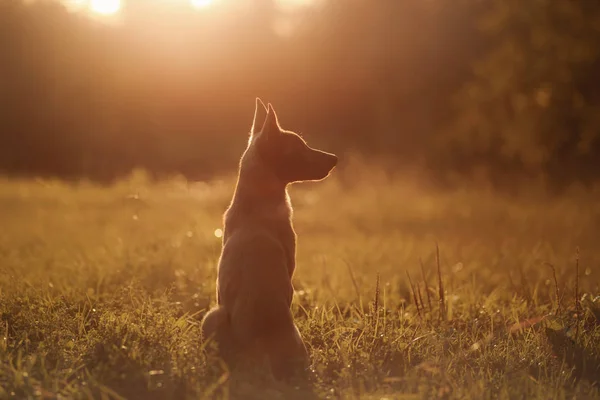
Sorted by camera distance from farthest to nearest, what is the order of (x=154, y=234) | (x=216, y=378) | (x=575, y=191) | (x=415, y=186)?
(x=415, y=186)
(x=575, y=191)
(x=154, y=234)
(x=216, y=378)

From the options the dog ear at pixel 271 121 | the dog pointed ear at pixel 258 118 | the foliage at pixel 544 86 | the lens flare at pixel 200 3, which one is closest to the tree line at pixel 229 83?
the lens flare at pixel 200 3

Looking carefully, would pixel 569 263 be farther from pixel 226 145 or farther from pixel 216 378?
pixel 226 145

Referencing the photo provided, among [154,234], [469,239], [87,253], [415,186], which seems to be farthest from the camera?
[415,186]

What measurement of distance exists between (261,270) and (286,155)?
1.12 m

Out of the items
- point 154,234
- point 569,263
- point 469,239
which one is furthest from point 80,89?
point 569,263

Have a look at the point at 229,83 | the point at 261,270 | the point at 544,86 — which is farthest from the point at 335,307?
the point at 229,83

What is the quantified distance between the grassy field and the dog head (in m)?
1.36

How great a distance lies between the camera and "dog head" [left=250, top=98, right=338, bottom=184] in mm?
5785

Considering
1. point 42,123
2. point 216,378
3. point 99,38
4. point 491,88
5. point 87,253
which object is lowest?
point 216,378

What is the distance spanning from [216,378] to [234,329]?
0.45 metres

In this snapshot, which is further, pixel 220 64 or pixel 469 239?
pixel 220 64

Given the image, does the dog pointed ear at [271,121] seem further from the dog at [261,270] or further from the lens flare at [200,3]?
the lens flare at [200,3]

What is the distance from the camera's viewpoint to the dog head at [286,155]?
19.0 ft

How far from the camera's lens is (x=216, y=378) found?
5016 mm
